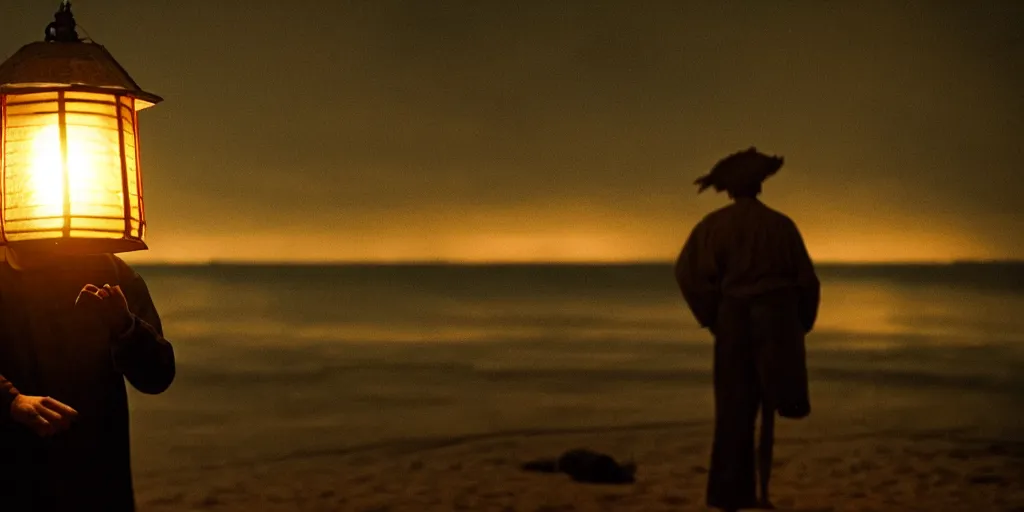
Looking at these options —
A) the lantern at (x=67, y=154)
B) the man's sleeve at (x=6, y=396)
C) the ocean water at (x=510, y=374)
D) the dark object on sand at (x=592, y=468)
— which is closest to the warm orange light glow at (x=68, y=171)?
the lantern at (x=67, y=154)

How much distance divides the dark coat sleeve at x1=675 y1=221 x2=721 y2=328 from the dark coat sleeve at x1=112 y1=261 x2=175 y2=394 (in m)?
3.29

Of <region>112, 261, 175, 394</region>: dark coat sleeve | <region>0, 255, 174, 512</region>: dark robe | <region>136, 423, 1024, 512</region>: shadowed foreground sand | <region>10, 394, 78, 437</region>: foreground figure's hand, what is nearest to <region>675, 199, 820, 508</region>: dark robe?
<region>136, 423, 1024, 512</region>: shadowed foreground sand

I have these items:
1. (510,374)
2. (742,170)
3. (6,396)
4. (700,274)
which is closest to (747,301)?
(700,274)

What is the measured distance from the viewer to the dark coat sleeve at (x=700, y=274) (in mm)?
5648

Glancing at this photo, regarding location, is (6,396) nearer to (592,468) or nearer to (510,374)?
(592,468)

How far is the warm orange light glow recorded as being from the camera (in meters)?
2.55

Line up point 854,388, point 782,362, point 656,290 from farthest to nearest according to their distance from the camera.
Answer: point 656,290 < point 854,388 < point 782,362

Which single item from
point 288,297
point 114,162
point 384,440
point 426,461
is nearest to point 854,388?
point 384,440

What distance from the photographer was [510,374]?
19953mm

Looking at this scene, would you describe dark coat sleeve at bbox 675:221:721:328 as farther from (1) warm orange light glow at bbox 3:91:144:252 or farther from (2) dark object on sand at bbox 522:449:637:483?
(1) warm orange light glow at bbox 3:91:144:252

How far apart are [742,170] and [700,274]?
512 millimetres

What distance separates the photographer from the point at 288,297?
189 feet

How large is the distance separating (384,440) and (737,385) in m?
6.65

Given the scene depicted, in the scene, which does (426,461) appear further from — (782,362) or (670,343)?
(670,343)
